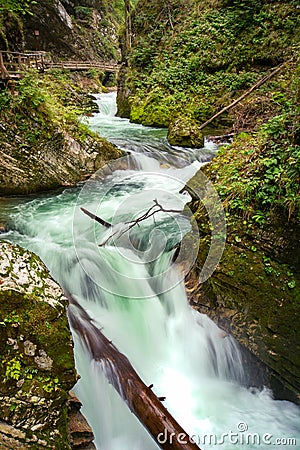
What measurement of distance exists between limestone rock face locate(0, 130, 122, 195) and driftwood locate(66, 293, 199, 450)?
3845mm

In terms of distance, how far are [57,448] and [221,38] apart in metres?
15.0

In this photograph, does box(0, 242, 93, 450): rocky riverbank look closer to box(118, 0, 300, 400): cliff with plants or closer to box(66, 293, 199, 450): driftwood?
box(66, 293, 199, 450): driftwood

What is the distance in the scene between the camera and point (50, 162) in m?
7.35

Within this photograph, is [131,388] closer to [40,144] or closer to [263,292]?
[263,292]

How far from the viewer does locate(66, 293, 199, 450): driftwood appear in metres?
2.69

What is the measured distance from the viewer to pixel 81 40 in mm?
27594

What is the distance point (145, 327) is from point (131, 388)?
1.30 metres

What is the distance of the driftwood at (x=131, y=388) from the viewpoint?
2.69m

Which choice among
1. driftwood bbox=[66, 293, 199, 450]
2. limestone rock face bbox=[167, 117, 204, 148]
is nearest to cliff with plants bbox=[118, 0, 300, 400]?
driftwood bbox=[66, 293, 199, 450]

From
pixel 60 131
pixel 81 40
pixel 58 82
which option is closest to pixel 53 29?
pixel 81 40

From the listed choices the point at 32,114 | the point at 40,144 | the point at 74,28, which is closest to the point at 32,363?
the point at 40,144

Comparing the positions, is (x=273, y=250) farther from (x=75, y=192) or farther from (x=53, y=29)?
(x=53, y=29)

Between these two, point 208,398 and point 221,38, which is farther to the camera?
point 221,38

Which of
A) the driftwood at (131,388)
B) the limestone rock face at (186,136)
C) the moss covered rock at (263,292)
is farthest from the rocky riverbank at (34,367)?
the limestone rock face at (186,136)
